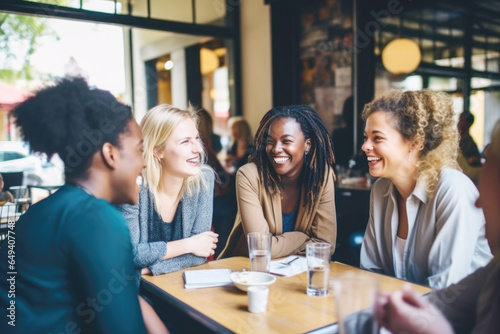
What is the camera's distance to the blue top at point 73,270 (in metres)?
0.94

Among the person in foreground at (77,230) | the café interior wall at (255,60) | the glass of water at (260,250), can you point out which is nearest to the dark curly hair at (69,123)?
the person in foreground at (77,230)

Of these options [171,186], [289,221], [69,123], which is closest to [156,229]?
[171,186]

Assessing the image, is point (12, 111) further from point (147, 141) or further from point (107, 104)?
point (147, 141)

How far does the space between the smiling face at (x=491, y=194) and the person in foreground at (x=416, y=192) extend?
1.98 ft

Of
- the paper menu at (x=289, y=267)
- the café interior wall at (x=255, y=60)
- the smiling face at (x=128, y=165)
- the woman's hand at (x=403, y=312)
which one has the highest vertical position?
the café interior wall at (x=255, y=60)

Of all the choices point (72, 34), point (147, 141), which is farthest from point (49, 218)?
point (72, 34)

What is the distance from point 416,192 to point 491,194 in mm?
770

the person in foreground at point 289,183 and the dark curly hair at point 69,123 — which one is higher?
the dark curly hair at point 69,123

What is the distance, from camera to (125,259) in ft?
3.21

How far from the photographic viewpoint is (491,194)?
3.24ft

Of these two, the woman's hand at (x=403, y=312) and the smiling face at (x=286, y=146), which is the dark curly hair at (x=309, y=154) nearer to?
the smiling face at (x=286, y=146)

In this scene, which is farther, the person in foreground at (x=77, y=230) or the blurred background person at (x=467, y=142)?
the blurred background person at (x=467, y=142)

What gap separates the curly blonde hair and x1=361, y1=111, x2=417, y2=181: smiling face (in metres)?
0.03

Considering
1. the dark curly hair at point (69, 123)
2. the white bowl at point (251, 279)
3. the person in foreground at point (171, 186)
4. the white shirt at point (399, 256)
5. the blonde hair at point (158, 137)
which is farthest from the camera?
the blonde hair at point (158, 137)
